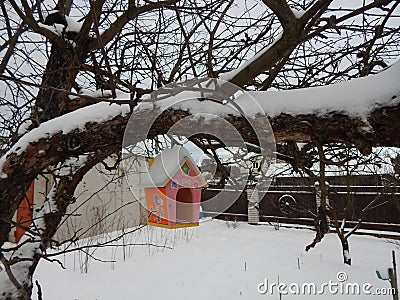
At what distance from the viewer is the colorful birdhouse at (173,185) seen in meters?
1.37

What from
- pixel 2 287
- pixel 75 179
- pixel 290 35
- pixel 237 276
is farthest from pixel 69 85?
pixel 237 276

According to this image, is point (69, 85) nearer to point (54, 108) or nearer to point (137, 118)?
point (54, 108)

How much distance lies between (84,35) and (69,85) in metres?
0.26

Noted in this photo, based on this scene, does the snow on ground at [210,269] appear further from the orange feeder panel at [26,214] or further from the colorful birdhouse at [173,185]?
the colorful birdhouse at [173,185]

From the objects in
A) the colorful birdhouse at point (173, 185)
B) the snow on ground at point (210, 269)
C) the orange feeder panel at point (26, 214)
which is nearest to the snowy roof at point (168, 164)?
the colorful birdhouse at point (173, 185)

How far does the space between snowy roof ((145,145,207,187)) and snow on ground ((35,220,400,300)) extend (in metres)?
1.70

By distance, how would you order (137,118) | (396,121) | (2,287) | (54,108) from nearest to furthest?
1. (396,121)
2. (137,118)
3. (2,287)
4. (54,108)

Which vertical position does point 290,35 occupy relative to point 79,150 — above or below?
above

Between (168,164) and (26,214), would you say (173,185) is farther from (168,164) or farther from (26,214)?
(26,214)

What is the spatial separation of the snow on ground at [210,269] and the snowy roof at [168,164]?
66.9 inches

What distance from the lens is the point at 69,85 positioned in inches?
60.4

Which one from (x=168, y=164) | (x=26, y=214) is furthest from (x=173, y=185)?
(x=26, y=214)

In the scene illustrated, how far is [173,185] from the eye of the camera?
1.51 meters

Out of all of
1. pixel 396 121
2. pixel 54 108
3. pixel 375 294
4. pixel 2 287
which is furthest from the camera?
pixel 375 294
